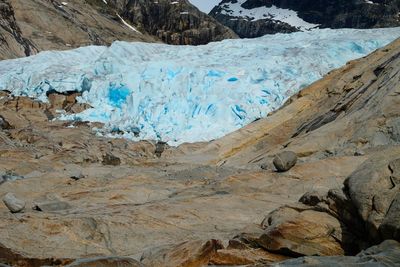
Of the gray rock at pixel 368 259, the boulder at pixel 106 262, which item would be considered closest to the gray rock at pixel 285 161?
the gray rock at pixel 368 259

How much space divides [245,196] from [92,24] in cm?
4677

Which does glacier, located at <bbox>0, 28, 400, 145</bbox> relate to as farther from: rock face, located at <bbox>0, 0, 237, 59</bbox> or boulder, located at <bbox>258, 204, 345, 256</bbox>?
boulder, located at <bbox>258, 204, 345, 256</bbox>

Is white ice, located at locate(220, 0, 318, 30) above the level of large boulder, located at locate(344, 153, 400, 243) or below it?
below

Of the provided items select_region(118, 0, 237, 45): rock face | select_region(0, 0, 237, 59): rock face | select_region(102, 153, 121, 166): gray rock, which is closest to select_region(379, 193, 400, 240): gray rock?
select_region(102, 153, 121, 166): gray rock

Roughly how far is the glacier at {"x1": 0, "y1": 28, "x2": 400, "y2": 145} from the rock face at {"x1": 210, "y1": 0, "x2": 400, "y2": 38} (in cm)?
9599

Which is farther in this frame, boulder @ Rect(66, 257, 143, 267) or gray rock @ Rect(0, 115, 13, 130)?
gray rock @ Rect(0, 115, 13, 130)

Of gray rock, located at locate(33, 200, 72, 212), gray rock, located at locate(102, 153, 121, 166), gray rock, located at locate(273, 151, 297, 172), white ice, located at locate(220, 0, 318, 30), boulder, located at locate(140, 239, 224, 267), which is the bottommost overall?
white ice, located at locate(220, 0, 318, 30)

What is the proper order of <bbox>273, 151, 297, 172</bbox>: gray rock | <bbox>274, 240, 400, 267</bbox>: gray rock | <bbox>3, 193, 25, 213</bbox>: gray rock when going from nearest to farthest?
<bbox>274, 240, 400, 267</bbox>: gray rock → <bbox>3, 193, 25, 213</bbox>: gray rock → <bbox>273, 151, 297, 172</bbox>: gray rock

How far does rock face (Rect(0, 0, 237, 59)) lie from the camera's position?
42.5 meters

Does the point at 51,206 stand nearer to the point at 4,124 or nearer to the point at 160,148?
the point at 160,148

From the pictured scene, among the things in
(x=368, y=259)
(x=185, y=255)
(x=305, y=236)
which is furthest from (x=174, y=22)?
(x=368, y=259)

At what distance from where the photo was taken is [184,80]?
85.2 feet

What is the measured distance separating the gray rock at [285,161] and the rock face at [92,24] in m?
29.6

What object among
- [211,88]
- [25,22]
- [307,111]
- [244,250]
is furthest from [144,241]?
[25,22]
